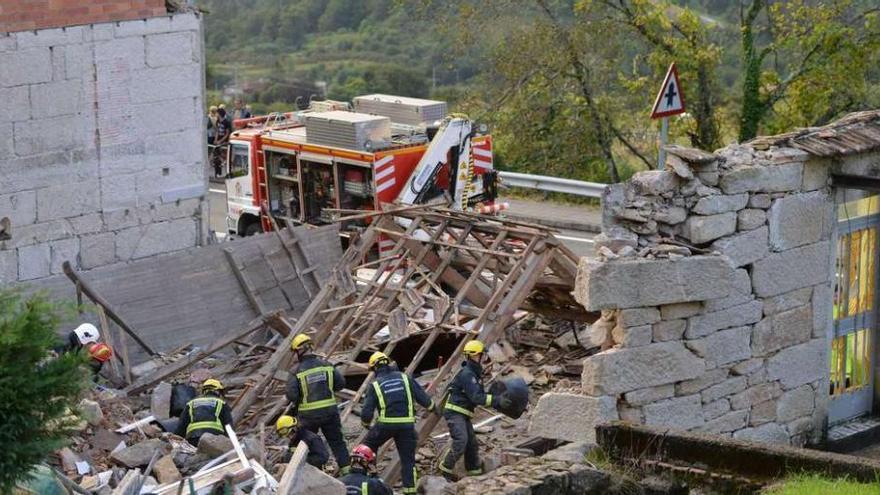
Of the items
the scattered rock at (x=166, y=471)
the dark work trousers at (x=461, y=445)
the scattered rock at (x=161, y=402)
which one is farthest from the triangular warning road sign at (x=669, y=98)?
the scattered rock at (x=166, y=471)

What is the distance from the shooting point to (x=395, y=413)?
11.7 metres

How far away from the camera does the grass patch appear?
892 cm

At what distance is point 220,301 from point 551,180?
A: 29.1 feet

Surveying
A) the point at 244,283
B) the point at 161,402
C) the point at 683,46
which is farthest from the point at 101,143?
the point at 683,46

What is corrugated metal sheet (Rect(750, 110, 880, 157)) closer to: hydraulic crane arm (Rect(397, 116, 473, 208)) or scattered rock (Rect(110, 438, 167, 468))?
scattered rock (Rect(110, 438, 167, 468))

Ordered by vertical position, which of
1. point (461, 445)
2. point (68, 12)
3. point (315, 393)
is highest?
point (68, 12)

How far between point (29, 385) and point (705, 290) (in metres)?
5.17

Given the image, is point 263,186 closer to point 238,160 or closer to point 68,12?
point 238,160

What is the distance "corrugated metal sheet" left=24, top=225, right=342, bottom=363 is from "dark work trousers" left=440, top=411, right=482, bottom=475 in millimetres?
3917

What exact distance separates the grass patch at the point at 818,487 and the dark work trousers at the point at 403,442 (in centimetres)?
335

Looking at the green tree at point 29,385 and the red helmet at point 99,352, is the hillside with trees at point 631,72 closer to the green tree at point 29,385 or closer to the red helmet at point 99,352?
the red helmet at point 99,352

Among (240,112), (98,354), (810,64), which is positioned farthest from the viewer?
(240,112)

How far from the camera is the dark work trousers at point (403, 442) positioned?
1170 centimetres

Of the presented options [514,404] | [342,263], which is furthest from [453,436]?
[342,263]
